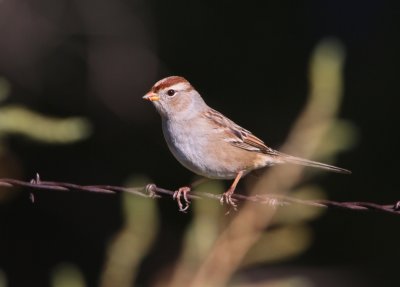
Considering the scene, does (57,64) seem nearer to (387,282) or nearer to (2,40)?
(2,40)

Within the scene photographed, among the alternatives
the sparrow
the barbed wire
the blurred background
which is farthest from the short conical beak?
the blurred background

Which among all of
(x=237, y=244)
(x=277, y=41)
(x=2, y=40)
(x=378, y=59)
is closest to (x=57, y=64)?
(x=2, y=40)

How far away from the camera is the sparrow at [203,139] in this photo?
445 cm

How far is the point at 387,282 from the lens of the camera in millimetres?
7297

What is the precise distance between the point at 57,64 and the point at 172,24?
0.98 metres

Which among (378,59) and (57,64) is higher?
(378,59)

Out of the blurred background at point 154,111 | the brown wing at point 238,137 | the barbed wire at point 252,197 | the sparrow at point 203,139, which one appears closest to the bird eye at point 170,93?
the sparrow at point 203,139

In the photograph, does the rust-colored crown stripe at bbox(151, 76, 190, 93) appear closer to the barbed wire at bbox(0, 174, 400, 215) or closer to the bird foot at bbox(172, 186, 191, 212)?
the bird foot at bbox(172, 186, 191, 212)

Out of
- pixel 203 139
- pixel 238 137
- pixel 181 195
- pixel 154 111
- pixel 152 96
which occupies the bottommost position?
pixel 181 195

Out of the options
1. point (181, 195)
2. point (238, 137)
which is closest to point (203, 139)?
point (238, 137)

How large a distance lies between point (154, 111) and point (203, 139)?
305cm

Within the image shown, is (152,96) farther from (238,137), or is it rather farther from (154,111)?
(154,111)

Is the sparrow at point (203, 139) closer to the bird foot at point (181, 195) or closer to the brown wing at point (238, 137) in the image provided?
the brown wing at point (238, 137)

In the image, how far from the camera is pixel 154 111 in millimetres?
7555
